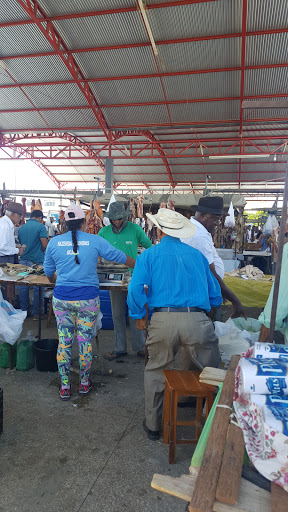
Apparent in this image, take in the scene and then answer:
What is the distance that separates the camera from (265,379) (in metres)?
1.29

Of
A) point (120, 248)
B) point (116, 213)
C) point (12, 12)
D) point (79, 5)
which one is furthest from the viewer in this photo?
point (12, 12)

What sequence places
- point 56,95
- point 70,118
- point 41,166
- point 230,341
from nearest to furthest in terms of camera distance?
point 230,341, point 56,95, point 70,118, point 41,166

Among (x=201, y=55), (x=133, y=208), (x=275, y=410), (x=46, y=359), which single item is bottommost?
(x=46, y=359)

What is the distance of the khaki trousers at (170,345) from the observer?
2789 mm

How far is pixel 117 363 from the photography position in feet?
15.4

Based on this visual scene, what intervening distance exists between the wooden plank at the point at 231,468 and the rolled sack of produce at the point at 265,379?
21cm

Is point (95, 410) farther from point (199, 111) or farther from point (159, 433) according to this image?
point (199, 111)

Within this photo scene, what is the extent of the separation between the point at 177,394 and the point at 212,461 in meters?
1.42

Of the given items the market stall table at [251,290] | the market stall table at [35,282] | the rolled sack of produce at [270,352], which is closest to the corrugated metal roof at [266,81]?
the market stall table at [251,290]

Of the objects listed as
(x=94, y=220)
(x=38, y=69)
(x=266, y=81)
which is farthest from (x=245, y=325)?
(x=38, y=69)

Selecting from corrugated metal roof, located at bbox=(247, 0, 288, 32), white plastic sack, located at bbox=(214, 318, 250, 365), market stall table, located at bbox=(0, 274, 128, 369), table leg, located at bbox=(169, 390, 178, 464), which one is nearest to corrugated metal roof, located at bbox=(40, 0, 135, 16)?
corrugated metal roof, located at bbox=(247, 0, 288, 32)

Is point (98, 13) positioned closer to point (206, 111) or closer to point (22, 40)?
point (22, 40)

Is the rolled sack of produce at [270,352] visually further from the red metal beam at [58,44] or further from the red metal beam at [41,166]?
the red metal beam at [41,166]

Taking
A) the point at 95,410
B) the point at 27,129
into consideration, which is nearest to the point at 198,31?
the point at 27,129
